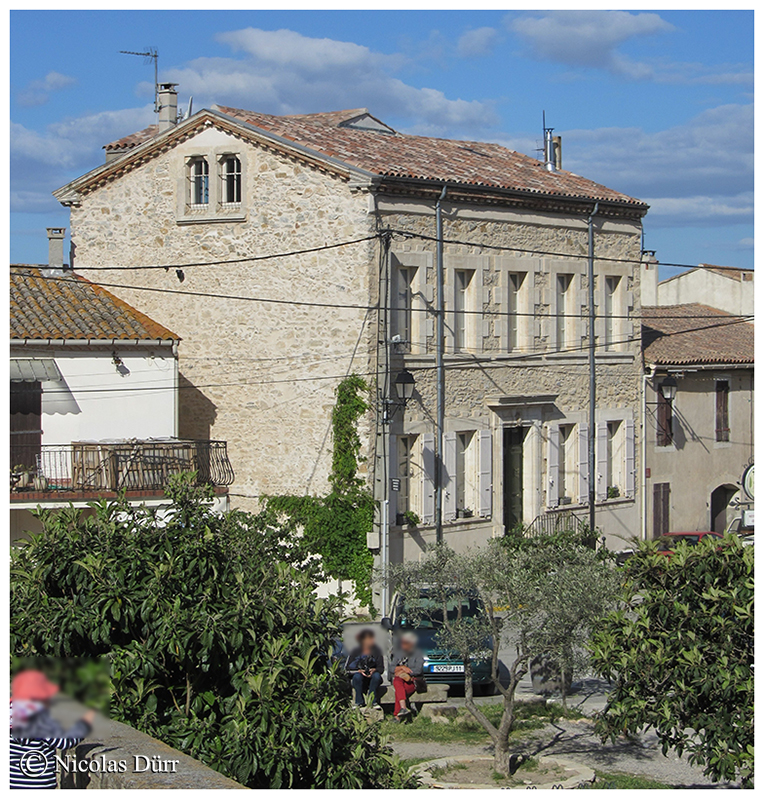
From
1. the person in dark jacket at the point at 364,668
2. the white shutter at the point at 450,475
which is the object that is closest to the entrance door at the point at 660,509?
the white shutter at the point at 450,475

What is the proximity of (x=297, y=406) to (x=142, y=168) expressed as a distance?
255 inches

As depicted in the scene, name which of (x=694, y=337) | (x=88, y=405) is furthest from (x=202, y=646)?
(x=694, y=337)

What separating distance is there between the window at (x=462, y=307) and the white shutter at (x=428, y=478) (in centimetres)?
219

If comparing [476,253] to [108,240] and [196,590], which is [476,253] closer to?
[108,240]

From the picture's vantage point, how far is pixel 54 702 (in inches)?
77.9

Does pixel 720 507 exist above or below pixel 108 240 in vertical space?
below

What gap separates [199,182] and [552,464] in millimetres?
10432

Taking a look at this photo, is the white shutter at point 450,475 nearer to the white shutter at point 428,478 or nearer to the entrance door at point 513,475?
the white shutter at point 428,478

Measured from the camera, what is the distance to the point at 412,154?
23.6 m

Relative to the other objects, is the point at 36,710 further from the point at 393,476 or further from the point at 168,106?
the point at 168,106

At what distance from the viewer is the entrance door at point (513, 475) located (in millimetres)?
24484

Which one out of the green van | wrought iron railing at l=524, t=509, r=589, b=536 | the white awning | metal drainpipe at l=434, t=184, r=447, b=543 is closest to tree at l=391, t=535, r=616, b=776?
the green van

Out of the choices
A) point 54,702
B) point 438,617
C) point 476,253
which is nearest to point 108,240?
point 476,253

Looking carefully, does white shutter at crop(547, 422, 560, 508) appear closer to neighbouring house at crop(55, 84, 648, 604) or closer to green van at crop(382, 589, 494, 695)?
neighbouring house at crop(55, 84, 648, 604)
